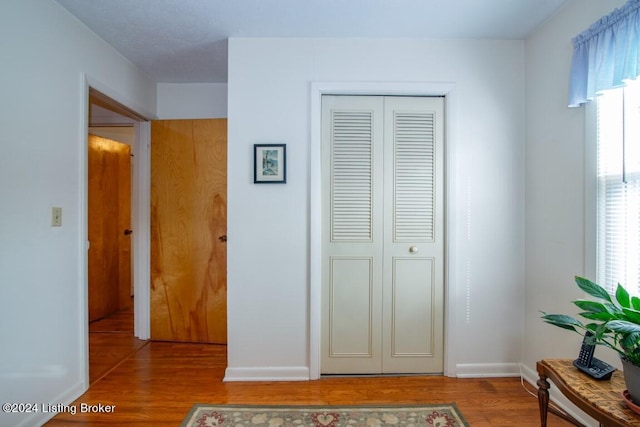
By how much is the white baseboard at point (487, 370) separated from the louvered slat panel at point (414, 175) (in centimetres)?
97

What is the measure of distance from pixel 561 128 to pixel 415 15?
1161 mm

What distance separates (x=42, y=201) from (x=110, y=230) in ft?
7.03

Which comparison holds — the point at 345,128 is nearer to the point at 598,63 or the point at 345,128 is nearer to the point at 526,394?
the point at 598,63

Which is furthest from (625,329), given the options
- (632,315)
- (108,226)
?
(108,226)

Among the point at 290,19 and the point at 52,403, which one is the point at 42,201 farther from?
the point at 290,19

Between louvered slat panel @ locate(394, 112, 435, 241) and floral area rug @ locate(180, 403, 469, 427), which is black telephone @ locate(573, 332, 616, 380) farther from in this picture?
louvered slat panel @ locate(394, 112, 435, 241)

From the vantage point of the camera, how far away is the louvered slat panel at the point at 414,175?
2.28 metres

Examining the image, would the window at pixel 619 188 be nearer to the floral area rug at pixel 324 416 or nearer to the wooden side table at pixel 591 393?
the wooden side table at pixel 591 393

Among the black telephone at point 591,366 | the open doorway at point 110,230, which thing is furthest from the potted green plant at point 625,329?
the open doorway at point 110,230

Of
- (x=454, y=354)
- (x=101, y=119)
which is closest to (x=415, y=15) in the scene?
(x=454, y=354)

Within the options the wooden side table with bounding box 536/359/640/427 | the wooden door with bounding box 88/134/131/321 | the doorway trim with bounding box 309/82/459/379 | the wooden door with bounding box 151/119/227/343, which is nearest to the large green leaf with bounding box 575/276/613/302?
the wooden side table with bounding box 536/359/640/427

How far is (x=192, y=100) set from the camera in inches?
119

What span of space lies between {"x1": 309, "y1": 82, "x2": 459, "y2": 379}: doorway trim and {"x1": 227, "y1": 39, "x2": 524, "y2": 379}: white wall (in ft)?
0.06

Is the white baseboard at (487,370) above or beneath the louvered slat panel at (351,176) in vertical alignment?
beneath
